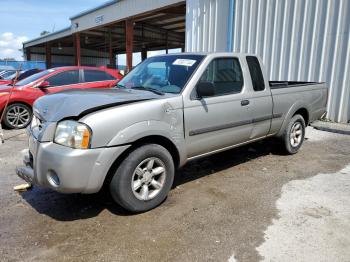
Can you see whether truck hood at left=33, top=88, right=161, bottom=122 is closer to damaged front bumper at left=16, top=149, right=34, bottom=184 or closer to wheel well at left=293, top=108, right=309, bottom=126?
damaged front bumper at left=16, top=149, right=34, bottom=184

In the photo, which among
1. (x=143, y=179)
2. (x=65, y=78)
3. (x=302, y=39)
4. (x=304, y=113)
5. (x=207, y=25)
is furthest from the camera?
(x=207, y=25)

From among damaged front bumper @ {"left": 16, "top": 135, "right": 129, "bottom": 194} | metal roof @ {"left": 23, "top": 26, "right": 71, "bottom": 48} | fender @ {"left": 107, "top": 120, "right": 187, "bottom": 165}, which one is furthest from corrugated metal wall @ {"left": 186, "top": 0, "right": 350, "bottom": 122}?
metal roof @ {"left": 23, "top": 26, "right": 71, "bottom": 48}

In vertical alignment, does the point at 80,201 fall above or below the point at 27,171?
below

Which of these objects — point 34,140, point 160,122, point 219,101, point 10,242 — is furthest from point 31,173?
point 219,101

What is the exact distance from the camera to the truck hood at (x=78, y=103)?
128 inches

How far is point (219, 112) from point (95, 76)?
5.78m

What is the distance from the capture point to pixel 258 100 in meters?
4.96

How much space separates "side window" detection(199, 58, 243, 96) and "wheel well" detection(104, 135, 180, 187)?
0.93 meters

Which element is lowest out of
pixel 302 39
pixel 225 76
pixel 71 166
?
pixel 71 166

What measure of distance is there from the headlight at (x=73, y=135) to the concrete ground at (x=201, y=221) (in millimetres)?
883

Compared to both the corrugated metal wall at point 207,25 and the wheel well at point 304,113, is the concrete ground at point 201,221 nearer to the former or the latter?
the wheel well at point 304,113

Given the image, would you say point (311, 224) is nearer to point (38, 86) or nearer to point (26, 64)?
point (38, 86)

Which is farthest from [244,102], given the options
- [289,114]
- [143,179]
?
[143,179]

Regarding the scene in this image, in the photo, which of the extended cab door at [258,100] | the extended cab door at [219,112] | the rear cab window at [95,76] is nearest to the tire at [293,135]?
the extended cab door at [258,100]
